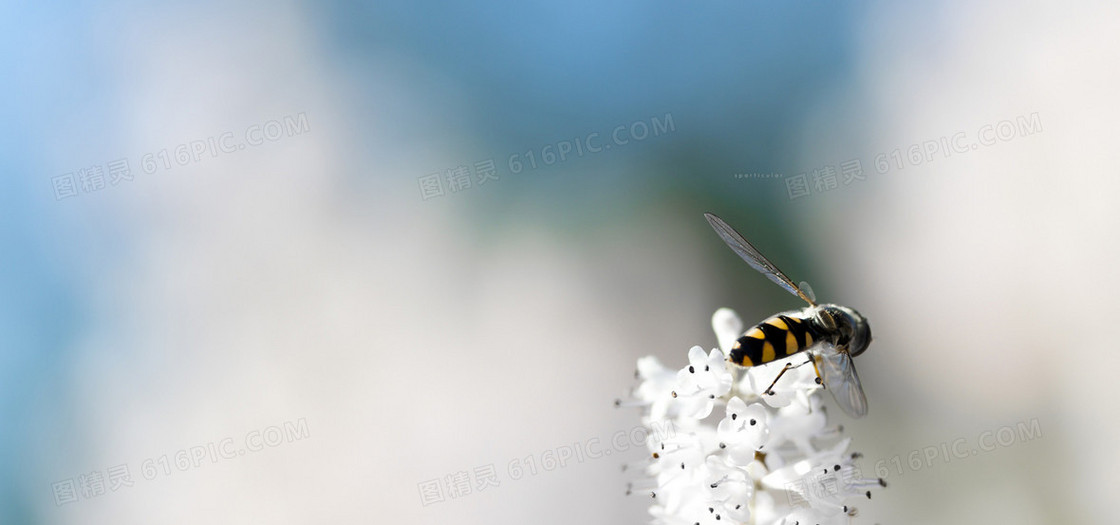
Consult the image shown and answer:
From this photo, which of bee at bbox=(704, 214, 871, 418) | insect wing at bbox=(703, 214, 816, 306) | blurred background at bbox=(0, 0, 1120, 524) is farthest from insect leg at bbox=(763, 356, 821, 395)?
blurred background at bbox=(0, 0, 1120, 524)

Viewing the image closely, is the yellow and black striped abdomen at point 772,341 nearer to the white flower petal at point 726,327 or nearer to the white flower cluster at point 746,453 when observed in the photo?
the white flower cluster at point 746,453

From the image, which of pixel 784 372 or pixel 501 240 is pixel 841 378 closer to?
pixel 784 372

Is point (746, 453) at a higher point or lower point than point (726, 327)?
lower

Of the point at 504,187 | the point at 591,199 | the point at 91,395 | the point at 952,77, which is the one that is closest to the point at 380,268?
the point at 504,187

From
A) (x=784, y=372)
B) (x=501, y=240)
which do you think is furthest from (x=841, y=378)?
(x=501, y=240)

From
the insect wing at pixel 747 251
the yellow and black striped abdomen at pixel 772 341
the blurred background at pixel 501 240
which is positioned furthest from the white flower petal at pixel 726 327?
the blurred background at pixel 501 240
